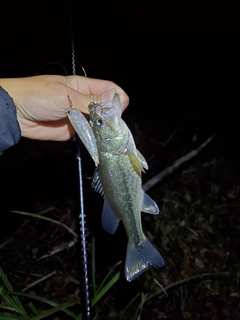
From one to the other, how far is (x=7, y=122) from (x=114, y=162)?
0.72m

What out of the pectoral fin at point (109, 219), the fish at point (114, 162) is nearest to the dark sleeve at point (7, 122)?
the fish at point (114, 162)

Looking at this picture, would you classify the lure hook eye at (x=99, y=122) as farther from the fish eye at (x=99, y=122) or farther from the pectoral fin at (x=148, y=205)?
the pectoral fin at (x=148, y=205)

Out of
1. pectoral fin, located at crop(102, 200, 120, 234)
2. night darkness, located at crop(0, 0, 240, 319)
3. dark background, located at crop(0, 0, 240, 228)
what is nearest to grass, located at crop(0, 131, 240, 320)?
night darkness, located at crop(0, 0, 240, 319)

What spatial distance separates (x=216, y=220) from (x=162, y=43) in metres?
3.37

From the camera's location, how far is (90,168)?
5.65m

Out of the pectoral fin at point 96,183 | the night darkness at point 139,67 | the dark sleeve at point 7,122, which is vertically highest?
the dark sleeve at point 7,122

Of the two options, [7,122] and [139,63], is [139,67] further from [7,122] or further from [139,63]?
[7,122]

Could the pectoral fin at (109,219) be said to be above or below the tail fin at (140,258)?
above

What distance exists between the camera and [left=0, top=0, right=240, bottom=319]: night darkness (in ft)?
19.1

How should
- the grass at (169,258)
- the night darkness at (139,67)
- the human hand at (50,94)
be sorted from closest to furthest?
the human hand at (50,94), the grass at (169,258), the night darkness at (139,67)

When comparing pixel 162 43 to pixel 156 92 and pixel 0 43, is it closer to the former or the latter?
pixel 156 92

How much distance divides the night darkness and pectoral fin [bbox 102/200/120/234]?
9.80ft

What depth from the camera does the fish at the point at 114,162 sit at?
2.22 meters

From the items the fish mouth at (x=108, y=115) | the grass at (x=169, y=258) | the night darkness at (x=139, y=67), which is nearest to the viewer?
the fish mouth at (x=108, y=115)
